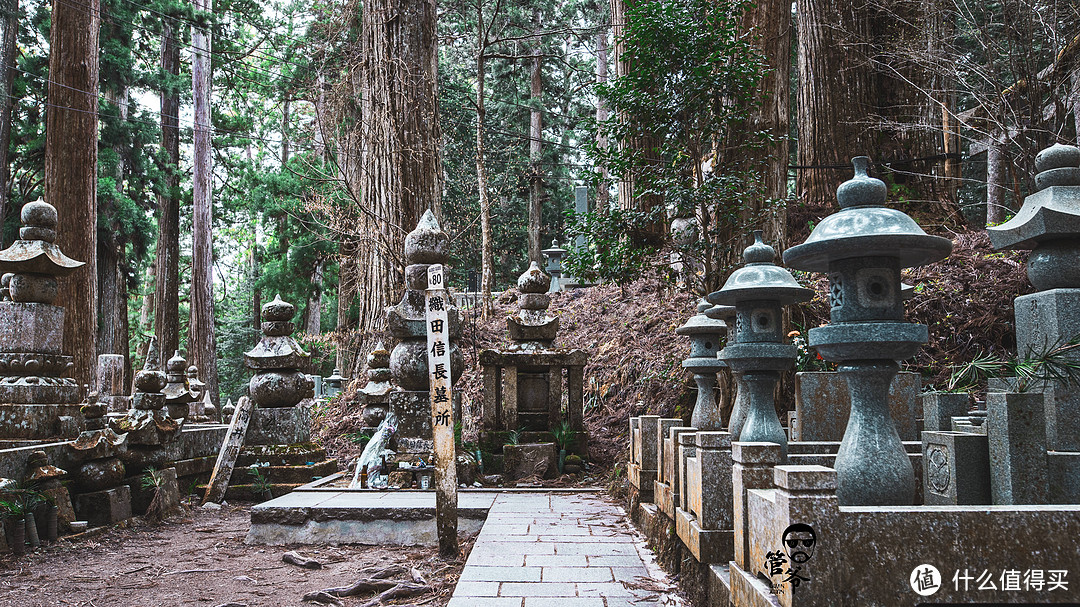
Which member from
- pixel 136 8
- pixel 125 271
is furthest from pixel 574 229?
pixel 136 8

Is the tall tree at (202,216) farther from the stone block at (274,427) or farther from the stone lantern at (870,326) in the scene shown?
the stone lantern at (870,326)

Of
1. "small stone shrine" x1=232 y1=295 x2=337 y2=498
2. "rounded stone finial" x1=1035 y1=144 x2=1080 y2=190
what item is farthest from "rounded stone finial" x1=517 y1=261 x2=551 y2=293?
"rounded stone finial" x1=1035 y1=144 x2=1080 y2=190

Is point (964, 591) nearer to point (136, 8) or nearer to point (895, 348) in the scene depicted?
point (895, 348)

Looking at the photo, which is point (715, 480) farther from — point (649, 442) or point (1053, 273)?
point (1053, 273)

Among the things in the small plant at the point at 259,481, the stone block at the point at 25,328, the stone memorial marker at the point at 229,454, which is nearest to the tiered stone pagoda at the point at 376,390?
the small plant at the point at 259,481

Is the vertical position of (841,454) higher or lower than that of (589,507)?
higher

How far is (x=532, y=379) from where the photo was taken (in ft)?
29.1

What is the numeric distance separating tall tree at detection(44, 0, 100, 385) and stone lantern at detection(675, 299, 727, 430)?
1025 centimetres

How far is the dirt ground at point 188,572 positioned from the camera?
4730 mm

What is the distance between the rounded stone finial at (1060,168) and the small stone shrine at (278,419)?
26.9 feet

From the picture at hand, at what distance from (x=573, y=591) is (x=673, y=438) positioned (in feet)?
4.27

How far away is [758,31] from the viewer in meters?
7.47

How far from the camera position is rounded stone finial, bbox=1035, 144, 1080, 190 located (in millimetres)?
4105

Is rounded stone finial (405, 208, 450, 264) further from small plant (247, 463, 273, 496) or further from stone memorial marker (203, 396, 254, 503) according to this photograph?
small plant (247, 463, 273, 496)
